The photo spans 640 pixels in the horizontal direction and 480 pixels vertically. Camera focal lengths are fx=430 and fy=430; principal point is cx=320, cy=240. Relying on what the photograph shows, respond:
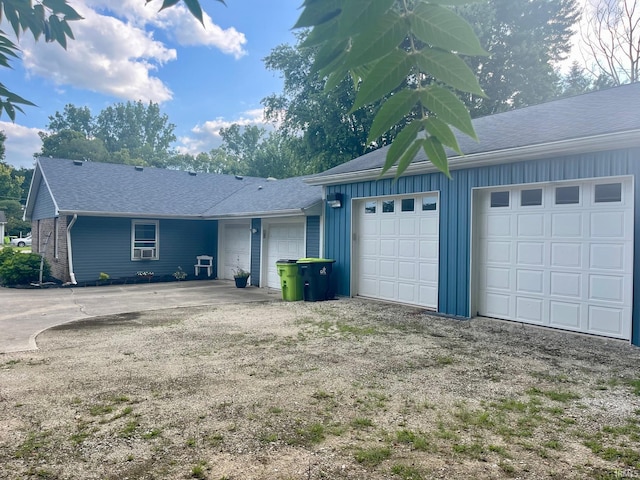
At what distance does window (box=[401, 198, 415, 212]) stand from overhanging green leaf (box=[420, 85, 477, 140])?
844cm

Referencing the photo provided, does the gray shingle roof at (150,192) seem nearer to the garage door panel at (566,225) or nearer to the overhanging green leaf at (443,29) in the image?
the garage door panel at (566,225)

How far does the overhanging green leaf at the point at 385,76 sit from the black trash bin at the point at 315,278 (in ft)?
30.4

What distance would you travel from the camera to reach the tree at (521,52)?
18766mm

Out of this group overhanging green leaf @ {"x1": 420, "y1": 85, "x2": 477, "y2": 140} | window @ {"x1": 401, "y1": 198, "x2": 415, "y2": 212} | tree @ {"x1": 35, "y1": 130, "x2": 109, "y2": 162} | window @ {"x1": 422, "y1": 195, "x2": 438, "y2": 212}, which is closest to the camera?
overhanging green leaf @ {"x1": 420, "y1": 85, "x2": 477, "y2": 140}

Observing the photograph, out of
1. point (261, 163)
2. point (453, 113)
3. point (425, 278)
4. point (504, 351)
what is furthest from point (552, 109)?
point (261, 163)

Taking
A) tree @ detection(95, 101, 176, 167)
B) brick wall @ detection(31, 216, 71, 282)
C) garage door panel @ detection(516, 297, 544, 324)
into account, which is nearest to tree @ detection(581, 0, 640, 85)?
garage door panel @ detection(516, 297, 544, 324)

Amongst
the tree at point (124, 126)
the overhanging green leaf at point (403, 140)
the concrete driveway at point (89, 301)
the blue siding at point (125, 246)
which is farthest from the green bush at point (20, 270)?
the tree at point (124, 126)

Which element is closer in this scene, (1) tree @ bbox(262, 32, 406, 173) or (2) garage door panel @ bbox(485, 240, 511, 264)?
(2) garage door panel @ bbox(485, 240, 511, 264)

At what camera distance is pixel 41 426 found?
3.53m

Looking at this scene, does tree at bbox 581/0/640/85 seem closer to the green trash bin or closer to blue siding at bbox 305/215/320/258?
blue siding at bbox 305/215/320/258

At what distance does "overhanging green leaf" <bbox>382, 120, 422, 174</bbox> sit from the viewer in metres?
1.04

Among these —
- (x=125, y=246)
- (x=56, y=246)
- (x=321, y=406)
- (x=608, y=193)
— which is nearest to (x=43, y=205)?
(x=56, y=246)

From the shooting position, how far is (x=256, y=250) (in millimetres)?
13711

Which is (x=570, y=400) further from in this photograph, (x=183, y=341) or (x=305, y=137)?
(x=305, y=137)
